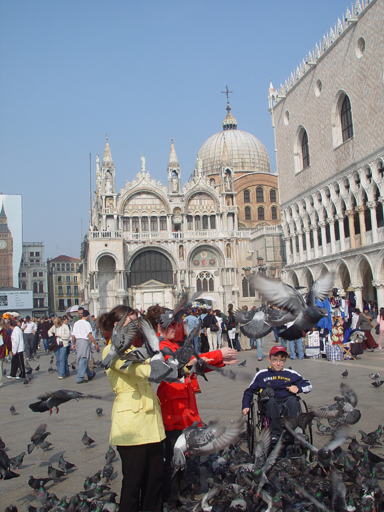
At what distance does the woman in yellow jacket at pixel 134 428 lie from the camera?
3.00 meters

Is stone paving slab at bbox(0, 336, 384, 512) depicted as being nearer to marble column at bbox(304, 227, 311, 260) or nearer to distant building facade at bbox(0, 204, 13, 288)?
marble column at bbox(304, 227, 311, 260)

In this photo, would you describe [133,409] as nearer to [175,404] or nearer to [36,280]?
[175,404]

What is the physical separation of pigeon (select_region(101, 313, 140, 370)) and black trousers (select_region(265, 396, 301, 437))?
158cm

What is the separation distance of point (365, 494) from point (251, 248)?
33.3 metres

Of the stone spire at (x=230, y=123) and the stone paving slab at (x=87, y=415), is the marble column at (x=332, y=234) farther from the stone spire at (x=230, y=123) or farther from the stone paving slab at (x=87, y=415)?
the stone spire at (x=230, y=123)

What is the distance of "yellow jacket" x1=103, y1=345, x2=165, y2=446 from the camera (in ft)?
9.82

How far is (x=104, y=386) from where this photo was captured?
29.3ft

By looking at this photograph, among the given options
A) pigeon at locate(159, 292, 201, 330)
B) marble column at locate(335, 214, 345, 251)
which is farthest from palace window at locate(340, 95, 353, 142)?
pigeon at locate(159, 292, 201, 330)

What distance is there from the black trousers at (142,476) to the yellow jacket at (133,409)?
0.08 meters

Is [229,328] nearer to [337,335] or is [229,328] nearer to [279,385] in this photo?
[337,335]

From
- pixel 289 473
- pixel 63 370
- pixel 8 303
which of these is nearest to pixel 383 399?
pixel 289 473

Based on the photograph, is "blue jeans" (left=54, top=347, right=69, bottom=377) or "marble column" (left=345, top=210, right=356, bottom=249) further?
"marble column" (left=345, top=210, right=356, bottom=249)

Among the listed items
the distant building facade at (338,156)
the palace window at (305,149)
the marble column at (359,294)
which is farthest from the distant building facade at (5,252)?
the marble column at (359,294)

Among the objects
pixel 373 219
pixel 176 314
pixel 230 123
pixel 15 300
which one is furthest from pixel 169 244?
pixel 176 314
